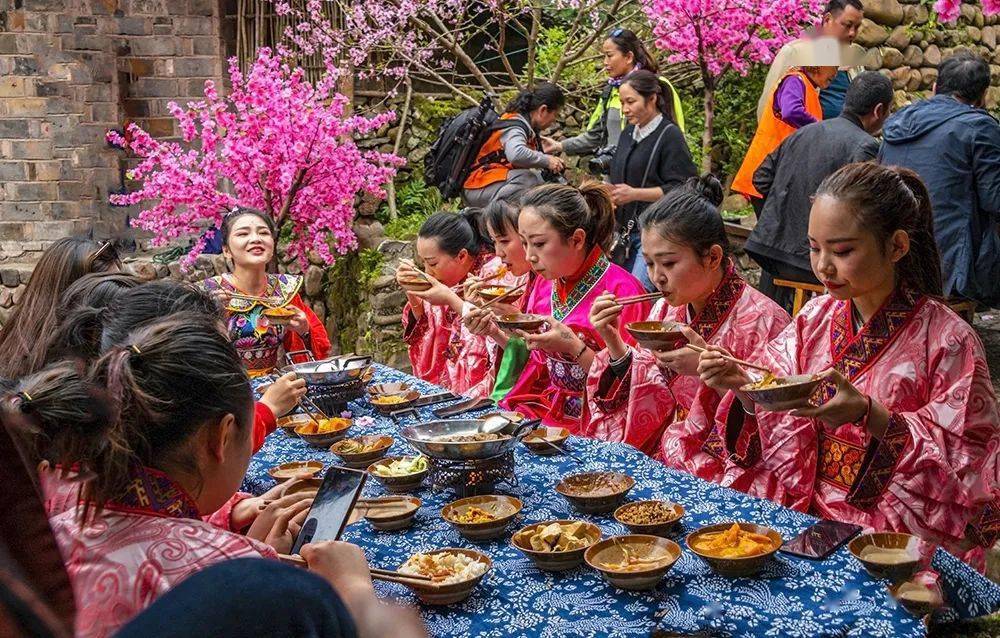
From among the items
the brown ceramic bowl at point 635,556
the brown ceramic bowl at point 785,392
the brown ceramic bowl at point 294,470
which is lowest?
the brown ceramic bowl at point 294,470

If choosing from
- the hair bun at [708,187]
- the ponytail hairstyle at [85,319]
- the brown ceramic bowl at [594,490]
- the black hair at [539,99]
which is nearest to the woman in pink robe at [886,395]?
the brown ceramic bowl at [594,490]

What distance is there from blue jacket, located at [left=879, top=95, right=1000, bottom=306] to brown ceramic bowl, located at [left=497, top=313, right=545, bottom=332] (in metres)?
2.77

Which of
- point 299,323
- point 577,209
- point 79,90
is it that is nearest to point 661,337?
point 577,209

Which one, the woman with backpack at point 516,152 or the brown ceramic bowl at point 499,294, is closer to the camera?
the brown ceramic bowl at point 499,294

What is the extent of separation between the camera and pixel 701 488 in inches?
112

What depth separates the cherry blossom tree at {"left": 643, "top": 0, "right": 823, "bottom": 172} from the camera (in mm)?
7617

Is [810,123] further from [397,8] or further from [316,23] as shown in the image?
[316,23]

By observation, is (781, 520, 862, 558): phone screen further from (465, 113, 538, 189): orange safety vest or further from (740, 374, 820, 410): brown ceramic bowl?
(465, 113, 538, 189): orange safety vest

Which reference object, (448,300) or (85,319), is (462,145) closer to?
(448,300)

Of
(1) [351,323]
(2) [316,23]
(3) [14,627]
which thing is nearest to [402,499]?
(3) [14,627]

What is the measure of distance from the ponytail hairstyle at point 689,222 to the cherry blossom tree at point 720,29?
4.19 metres

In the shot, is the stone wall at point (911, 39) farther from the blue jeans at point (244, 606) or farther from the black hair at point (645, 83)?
the blue jeans at point (244, 606)

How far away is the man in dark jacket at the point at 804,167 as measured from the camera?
5.37 meters

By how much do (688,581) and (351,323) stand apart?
7.46m
